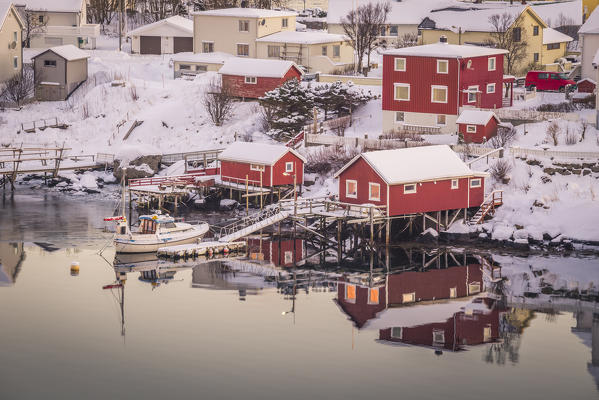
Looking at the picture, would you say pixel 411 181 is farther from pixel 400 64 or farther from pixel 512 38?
pixel 512 38

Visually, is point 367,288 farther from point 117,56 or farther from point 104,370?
point 117,56

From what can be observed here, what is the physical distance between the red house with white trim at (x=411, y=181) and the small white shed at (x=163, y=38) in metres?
44.3

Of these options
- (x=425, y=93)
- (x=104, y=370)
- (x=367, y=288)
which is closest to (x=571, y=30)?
(x=425, y=93)

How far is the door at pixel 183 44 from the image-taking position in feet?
342

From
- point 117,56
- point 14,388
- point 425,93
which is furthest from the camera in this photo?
point 117,56

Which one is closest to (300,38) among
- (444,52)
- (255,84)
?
(255,84)

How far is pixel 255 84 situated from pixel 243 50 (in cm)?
1332

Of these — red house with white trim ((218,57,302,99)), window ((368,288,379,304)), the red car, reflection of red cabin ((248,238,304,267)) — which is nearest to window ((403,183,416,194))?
reflection of red cabin ((248,238,304,267))

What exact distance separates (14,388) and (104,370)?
3375 millimetres

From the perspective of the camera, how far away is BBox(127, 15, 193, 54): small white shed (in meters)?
104

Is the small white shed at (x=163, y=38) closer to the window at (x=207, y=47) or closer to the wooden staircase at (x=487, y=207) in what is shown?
the window at (x=207, y=47)

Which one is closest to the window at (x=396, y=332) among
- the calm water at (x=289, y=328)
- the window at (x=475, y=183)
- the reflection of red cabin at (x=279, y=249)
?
the calm water at (x=289, y=328)

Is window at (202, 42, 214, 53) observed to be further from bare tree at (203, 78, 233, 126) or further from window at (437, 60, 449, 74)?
window at (437, 60, 449, 74)

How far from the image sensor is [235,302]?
170ft
